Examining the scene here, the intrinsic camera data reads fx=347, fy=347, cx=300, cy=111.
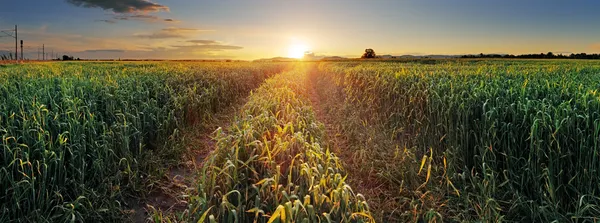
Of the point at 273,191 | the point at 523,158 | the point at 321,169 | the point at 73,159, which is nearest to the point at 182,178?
the point at 73,159

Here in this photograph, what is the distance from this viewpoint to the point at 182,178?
547 cm

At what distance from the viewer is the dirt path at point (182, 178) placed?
4.37m

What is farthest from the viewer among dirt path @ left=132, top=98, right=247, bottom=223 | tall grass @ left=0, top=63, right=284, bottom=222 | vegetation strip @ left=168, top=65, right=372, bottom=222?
dirt path @ left=132, top=98, right=247, bottom=223

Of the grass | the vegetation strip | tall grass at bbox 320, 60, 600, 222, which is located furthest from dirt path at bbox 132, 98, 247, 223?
tall grass at bbox 320, 60, 600, 222

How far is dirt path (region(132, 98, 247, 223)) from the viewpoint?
437 cm

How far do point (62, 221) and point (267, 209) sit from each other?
2.14 metres

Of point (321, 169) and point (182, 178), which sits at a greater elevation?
point (321, 169)

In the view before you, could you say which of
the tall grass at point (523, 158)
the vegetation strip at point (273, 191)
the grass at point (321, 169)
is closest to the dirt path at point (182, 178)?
the grass at point (321, 169)

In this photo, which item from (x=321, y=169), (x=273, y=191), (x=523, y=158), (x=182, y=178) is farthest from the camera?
(x=182, y=178)

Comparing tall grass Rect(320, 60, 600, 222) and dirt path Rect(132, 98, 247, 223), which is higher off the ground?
tall grass Rect(320, 60, 600, 222)

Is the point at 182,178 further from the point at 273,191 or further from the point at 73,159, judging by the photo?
the point at 273,191

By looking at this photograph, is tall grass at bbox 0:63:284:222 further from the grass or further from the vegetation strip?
the vegetation strip

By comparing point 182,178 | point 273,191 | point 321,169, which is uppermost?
point 321,169

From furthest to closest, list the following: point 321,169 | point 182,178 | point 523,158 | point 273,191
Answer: point 182,178 → point 523,158 → point 321,169 → point 273,191
